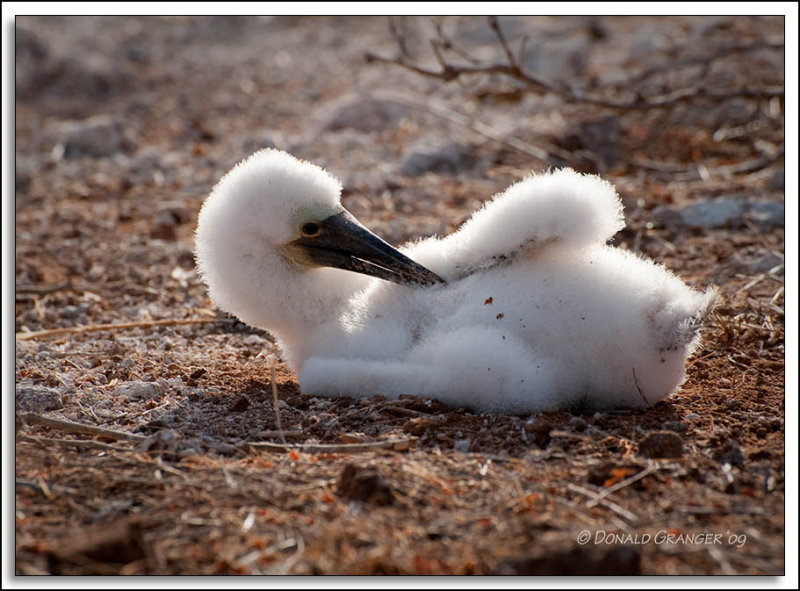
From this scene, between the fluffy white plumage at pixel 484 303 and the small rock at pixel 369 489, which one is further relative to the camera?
the fluffy white plumage at pixel 484 303

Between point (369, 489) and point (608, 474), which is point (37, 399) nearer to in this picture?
point (369, 489)

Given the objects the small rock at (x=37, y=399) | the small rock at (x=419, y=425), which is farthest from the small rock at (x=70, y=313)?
the small rock at (x=419, y=425)

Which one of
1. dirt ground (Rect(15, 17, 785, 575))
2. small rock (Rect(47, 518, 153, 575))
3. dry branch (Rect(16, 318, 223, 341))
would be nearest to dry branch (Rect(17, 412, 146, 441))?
dirt ground (Rect(15, 17, 785, 575))

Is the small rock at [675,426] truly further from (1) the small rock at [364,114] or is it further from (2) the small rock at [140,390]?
(1) the small rock at [364,114]

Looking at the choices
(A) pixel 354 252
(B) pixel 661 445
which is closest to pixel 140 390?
(A) pixel 354 252

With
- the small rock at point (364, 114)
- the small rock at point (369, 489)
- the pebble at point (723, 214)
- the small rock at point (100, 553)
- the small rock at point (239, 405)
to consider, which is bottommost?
the small rock at point (100, 553)
